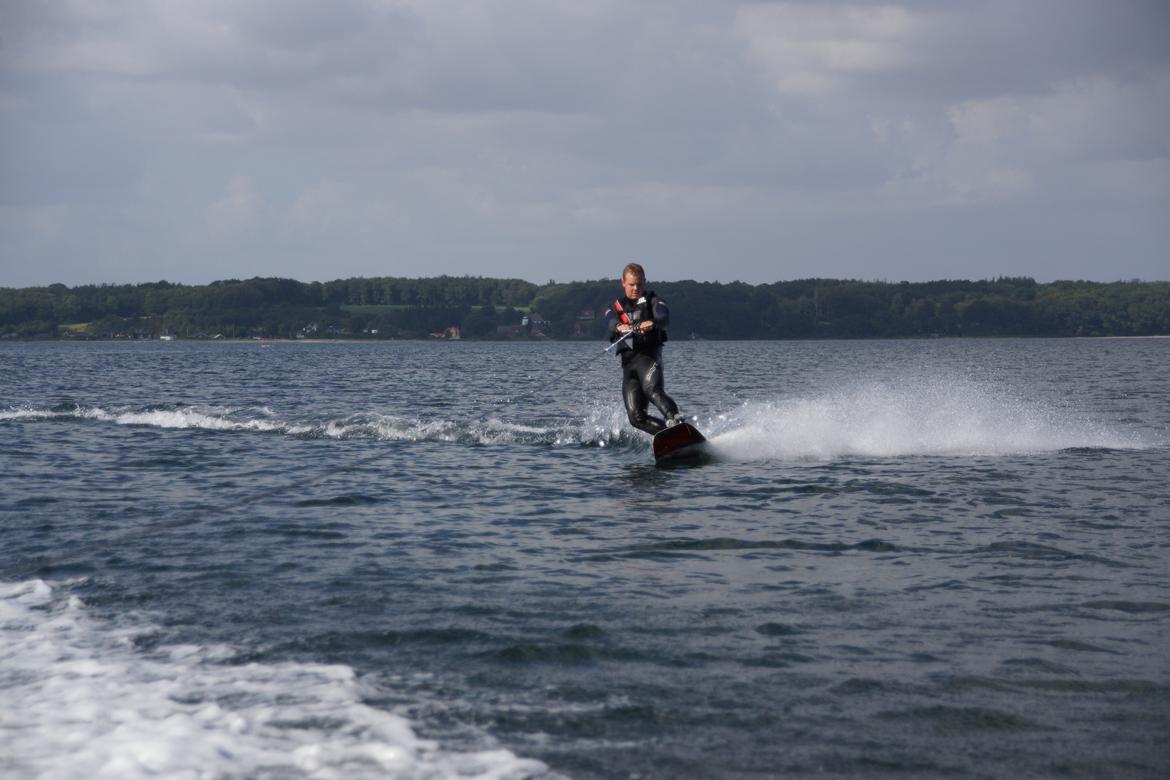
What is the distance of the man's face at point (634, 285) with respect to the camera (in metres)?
17.1

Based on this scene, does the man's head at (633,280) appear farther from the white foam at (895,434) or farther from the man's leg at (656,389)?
the white foam at (895,434)

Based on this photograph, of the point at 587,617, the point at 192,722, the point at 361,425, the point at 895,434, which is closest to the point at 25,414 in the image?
the point at 361,425

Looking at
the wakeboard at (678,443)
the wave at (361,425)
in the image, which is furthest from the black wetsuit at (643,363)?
the wave at (361,425)

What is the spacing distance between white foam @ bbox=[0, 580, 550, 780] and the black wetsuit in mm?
10709

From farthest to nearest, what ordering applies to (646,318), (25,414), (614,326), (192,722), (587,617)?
(25,414) < (614,326) < (646,318) < (587,617) < (192,722)

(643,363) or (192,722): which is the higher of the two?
(643,363)

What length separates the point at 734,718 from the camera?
5.78 metres

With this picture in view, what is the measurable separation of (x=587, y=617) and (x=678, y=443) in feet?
32.3

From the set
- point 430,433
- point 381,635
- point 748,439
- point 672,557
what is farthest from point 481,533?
point 430,433

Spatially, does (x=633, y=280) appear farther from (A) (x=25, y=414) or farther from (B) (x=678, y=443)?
(A) (x=25, y=414)

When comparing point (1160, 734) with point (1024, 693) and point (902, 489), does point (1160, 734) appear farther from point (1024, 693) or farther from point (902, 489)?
point (902, 489)

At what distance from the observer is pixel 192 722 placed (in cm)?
585

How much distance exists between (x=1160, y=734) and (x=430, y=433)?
58.3 feet

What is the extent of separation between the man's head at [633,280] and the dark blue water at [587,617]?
9.34 feet
